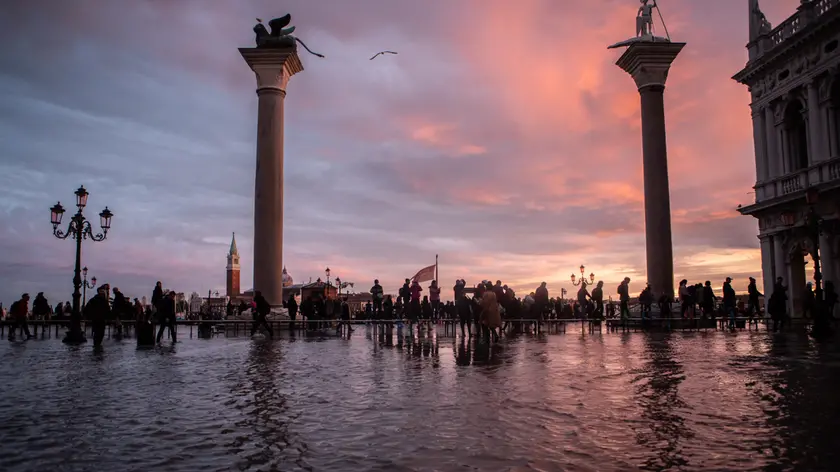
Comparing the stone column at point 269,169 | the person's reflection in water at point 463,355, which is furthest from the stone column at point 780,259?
the stone column at point 269,169

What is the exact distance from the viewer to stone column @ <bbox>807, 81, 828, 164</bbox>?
29.4m

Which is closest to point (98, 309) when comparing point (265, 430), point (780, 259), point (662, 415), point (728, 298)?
point (265, 430)

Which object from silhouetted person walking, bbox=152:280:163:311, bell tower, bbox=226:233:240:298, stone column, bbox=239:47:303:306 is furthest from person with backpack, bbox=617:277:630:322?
bell tower, bbox=226:233:240:298

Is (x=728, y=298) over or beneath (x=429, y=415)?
over

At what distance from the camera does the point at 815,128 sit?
29625 mm

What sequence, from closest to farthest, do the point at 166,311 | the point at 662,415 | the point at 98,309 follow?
the point at 662,415 < the point at 98,309 < the point at 166,311

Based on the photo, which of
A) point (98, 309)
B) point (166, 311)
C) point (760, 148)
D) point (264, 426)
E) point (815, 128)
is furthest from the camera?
point (760, 148)

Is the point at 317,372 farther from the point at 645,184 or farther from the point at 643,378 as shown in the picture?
the point at 645,184

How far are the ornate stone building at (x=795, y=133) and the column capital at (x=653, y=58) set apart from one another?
5670mm

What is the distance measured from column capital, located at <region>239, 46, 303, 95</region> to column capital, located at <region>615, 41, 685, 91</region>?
14644 millimetres

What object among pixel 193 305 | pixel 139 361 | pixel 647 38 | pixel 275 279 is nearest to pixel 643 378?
pixel 139 361

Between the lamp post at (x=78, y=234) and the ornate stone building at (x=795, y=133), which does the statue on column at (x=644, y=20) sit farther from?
the lamp post at (x=78, y=234)

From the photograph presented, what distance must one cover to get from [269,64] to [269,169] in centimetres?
443

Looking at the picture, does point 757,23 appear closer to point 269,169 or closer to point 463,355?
point 269,169
